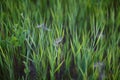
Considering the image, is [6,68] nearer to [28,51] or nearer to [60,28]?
[28,51]

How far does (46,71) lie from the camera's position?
1.14m

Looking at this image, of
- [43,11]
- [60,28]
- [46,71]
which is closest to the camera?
[46,71]

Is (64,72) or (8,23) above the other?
(8,23)

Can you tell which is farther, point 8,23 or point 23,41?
point 8,23

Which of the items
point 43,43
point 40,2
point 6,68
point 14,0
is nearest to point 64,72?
point 43,43

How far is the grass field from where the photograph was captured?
3.76 feet

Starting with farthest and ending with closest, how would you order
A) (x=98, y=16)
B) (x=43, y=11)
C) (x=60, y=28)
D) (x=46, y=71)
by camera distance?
(x=43, y=11), (x=98, y=16), (x=60, y=28), (x=46, y=71)

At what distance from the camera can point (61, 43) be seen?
3.92 ft

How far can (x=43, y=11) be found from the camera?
1.56m

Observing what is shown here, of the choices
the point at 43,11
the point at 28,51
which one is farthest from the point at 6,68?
the point at 43,11

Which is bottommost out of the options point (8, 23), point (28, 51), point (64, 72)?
point (64, 72)

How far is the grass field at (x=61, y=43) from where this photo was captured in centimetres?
115

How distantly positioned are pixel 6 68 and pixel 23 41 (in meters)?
0.16

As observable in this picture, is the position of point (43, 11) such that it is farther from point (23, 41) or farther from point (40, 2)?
point (23, 41)
